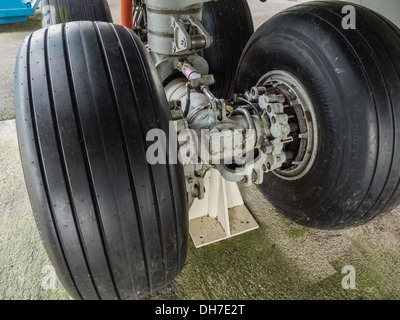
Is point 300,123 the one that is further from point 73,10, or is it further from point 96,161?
point 73,10

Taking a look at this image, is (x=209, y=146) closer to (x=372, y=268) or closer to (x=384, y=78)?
(x=384, y=78)

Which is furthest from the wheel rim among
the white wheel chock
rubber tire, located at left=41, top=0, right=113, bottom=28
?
rubber tire, located at left=41, top=0, right=113, bottom=28

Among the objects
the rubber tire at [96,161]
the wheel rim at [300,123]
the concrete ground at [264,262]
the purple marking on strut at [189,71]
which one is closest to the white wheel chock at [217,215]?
the concrete ground at [264,262]

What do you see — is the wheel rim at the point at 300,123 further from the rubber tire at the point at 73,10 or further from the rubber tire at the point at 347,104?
the rubber tire at the point at 73,10

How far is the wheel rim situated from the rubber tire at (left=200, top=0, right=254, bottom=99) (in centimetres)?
85

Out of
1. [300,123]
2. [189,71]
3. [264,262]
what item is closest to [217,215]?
[264,262]

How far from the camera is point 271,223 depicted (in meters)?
1.75

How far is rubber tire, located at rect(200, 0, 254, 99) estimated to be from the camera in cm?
219

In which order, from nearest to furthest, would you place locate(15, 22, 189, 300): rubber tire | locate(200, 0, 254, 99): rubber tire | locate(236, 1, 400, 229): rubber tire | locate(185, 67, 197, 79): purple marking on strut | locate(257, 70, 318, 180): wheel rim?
1. locate(15, 22, 189, 300): rubber tire
2. locate(236, 1, 400, 229): rubber tire
3. locate(257, 70, 318, 180): wheel rim
4. locate(185, 67, 197, 79): purple marking on strut
5. locate(200, 0, 254, 99): rubber tire

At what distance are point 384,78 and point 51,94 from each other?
114 cm

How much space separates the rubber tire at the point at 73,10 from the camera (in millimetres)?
2195

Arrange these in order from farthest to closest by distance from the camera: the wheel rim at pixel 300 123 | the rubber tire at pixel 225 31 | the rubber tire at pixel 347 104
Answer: the rubber tire at pixel 225 31 < the wheel rim at pixel 300 123 < the rubber tire at pixel 347 104

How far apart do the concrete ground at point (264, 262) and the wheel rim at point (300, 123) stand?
1.28 ft

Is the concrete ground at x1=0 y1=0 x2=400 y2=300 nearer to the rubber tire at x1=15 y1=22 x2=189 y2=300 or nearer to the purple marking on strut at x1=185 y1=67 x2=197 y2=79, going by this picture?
the rubber tire at x1=15 y1=22 x2=189 y2=300
